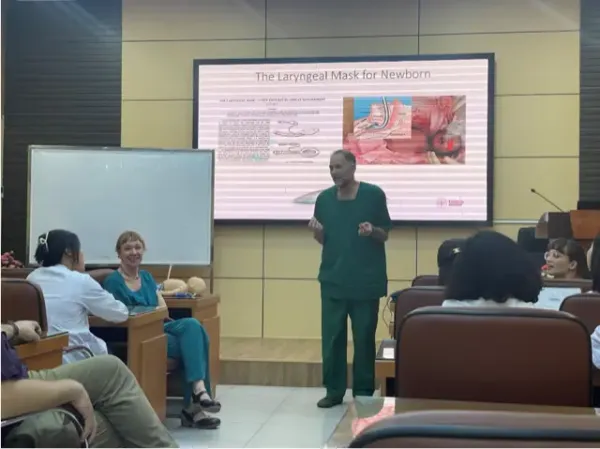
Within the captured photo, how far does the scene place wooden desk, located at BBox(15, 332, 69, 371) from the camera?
235 centimetres

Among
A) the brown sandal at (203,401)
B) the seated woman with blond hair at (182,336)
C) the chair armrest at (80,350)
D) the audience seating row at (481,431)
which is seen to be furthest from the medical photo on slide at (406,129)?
the audience seating row at (481,431)

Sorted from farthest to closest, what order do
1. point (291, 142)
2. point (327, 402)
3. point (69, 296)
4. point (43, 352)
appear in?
point (291, 142)
point (327, 402)
point (69, 296)
point (43, 352)

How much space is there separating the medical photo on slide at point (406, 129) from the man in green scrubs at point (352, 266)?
1781 millimetres

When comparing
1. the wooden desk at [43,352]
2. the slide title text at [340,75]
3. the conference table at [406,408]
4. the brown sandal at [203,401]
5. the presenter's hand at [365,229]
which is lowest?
the brown sandal at [203,401]

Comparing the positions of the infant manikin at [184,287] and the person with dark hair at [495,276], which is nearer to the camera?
the person with dark hair at [495,276]

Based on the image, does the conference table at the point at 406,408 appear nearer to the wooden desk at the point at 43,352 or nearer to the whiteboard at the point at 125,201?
the wooden desk at the point at 43,352

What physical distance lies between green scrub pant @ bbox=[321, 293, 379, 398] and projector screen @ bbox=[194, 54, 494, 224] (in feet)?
5.99

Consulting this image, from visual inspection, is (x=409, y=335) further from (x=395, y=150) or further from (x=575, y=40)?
(x=575, y=40)

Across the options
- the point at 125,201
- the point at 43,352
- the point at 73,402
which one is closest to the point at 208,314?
the point at 125,201

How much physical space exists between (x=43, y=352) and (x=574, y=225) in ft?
11.1

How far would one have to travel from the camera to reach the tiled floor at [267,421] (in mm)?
3504

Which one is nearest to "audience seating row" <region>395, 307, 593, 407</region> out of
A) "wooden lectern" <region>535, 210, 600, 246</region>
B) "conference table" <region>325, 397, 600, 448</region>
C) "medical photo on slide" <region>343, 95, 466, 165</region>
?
"conference table" <region>325, 397, 600, 448</region>

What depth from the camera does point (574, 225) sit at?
177 inches

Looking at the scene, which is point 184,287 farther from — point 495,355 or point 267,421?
point 495,355
